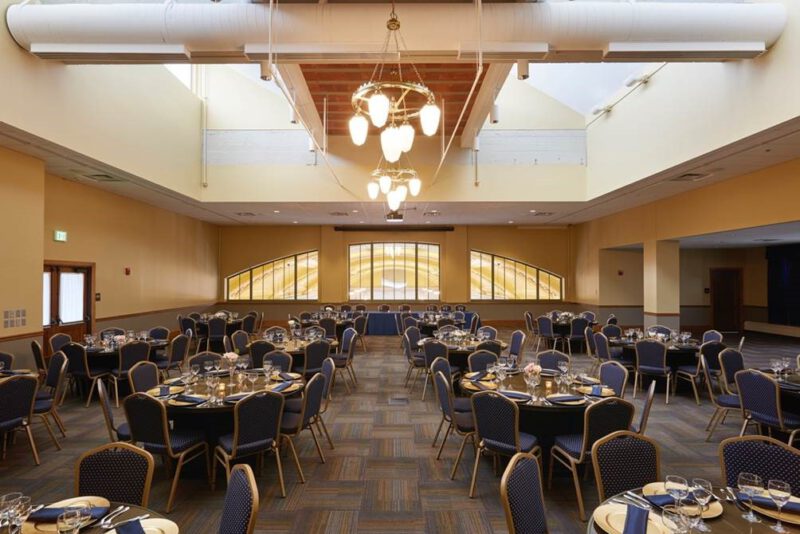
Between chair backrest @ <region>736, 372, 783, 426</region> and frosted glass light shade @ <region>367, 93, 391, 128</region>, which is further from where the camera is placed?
chair backrest @ <region>736, 372, 783, 426</region>

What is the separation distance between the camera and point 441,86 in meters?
8.54

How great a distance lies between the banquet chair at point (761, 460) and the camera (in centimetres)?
275

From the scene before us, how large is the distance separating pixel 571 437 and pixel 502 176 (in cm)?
826

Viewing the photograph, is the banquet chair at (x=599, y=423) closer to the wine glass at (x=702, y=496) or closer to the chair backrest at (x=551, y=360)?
the wine glass at (x=702, y=496)

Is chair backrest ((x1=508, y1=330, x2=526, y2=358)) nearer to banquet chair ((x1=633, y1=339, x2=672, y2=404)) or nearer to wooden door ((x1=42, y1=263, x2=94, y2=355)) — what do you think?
banquet chair ((x1=633, y1=339, x2=672, y2=404))

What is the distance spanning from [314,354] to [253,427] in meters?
3.05

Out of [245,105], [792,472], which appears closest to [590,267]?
[245,105]

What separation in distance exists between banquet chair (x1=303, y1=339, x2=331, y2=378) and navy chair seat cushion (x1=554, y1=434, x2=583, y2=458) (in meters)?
3.89

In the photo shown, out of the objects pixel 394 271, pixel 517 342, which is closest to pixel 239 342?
pixel 517 342

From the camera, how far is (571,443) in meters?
4.07

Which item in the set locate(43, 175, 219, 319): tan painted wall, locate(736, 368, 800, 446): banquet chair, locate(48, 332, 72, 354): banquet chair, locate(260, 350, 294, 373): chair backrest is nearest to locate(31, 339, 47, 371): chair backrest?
locate(48, 332, 72, 354): banquet chair

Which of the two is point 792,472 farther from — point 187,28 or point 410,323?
point 410,323

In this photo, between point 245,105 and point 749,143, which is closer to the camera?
point 749,143

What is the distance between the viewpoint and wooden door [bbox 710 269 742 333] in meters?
16.4
